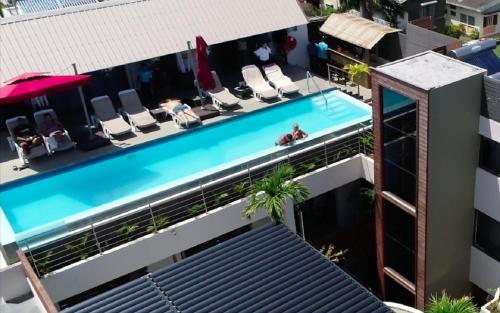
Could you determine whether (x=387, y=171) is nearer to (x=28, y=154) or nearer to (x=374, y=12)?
(x=28, y=154)

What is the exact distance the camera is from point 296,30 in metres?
28.5

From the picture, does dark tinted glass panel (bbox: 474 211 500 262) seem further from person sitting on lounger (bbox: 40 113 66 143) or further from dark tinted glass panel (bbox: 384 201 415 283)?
person sitting on lounger (bbox: 40 113 66 143)

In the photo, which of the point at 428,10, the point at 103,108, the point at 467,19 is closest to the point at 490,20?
the point at 467,19

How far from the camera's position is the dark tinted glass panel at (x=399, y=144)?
655 inches

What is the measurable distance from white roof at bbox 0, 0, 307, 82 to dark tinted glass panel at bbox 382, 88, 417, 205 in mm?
10871

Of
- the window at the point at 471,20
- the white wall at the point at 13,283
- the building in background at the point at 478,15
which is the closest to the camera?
the white wall at the point at 13,283

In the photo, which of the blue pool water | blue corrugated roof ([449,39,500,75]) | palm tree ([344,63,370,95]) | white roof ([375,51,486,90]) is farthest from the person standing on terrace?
blue corrugated roof ([449,39,500,75])

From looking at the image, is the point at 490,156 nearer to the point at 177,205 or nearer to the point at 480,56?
the point at 480,56

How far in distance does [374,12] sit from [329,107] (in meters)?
18.0

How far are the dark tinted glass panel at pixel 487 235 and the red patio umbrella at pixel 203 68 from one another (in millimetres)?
11889

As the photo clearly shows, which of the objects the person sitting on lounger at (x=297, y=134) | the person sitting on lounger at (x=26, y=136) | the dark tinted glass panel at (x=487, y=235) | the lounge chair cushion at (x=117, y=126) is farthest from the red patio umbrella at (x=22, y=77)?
the dark tinted glass panel at (x=487, y=235)

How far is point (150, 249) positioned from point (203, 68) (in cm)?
959

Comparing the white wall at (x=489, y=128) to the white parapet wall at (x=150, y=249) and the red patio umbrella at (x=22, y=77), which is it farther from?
the red patio umbrella at (x=22, y=77)

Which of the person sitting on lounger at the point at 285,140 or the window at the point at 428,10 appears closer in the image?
the person sitting on lounger at the point at 285,140
